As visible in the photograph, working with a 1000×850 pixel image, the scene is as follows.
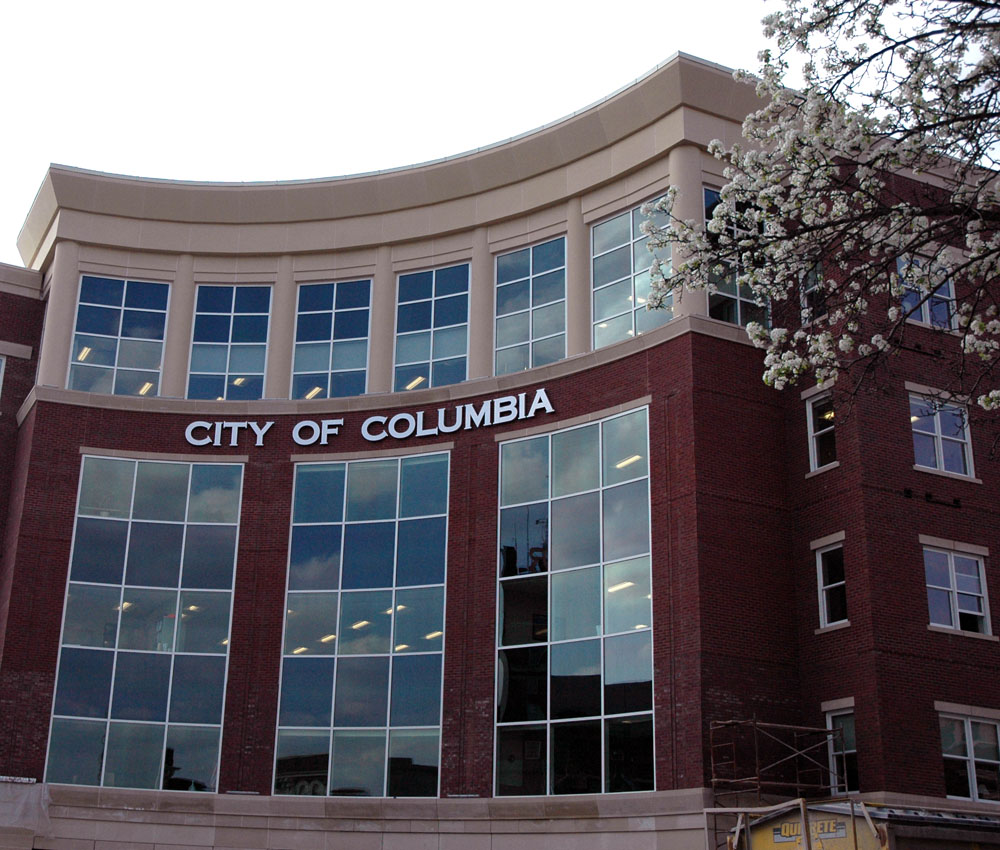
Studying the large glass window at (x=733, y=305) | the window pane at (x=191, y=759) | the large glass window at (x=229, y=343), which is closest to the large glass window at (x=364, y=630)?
the window pane at (x=191, y=759)

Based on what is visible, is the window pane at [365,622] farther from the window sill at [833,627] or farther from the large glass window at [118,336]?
the window sill at [833,627]

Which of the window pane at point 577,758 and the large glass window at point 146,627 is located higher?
the large glass window at point 146,627

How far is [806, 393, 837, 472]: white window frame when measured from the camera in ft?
98.1

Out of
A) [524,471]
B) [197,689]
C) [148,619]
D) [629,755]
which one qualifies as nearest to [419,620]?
[524,471]

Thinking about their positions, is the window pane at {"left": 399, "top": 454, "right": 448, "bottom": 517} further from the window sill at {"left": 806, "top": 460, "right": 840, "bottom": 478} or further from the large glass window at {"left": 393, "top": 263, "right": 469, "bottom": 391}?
the window sill at {"left": 806, "top": 460, "right": 840, "bottom": 478}

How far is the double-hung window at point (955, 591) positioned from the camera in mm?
28859

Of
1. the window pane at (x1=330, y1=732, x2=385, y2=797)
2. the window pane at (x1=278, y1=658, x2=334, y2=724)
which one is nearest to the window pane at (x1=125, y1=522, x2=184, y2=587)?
the window pane at (x1=278, y1=658, x2=334, y2=724)

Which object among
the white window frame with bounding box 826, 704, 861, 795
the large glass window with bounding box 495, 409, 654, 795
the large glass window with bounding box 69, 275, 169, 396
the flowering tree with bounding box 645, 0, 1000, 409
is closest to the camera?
the flowering tree with bounding box 645, 0, 1000, 409

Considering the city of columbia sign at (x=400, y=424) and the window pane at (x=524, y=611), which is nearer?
the window pane at (x=524, y=611)

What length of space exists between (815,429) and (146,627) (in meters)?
17.5

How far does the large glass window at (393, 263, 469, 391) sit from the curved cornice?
222 cm

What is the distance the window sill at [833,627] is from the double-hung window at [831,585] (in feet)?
0.23

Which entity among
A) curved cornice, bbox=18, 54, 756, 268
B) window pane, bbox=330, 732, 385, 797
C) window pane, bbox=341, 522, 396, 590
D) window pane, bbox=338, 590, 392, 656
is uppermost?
curved cornice, bbox=18, 54, 756, 268

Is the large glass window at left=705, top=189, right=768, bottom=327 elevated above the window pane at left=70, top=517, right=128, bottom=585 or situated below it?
above
